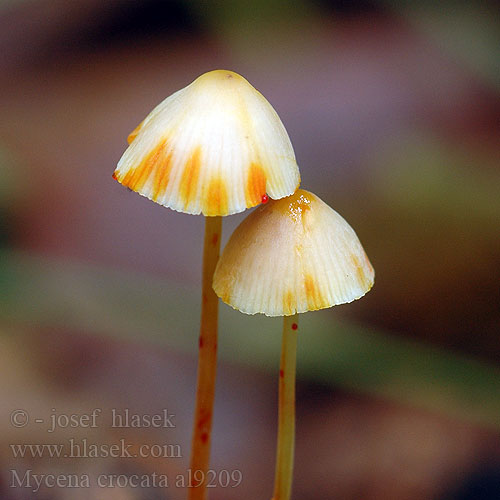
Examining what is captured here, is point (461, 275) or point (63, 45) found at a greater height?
point (63, 45)

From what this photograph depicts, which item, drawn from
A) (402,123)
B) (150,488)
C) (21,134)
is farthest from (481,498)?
(21,134)

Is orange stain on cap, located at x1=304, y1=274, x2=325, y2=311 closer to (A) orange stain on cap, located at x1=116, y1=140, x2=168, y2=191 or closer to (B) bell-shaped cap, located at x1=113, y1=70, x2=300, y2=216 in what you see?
(B) bell-shaped cap, located at x1=113, y1=70, x2=300, y2=216

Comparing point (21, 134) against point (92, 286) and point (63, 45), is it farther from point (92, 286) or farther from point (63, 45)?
point (92, 286)

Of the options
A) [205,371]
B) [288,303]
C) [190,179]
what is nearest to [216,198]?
[190,179]

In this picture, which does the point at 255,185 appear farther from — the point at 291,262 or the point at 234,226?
the point at 234,226

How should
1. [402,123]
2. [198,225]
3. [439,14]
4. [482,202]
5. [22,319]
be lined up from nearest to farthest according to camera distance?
[22,319] → [482,202] → [198,225] → [402,123] → [439,14]

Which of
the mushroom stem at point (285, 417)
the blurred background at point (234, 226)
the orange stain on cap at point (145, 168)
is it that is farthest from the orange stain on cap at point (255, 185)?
the blurred background at point (234, 226)

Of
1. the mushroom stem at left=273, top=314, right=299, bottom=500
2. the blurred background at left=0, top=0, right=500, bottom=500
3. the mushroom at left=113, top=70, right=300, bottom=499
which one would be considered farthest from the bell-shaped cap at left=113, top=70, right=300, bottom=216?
the blurred background at left=0, top=0, right=500, bottom=500
